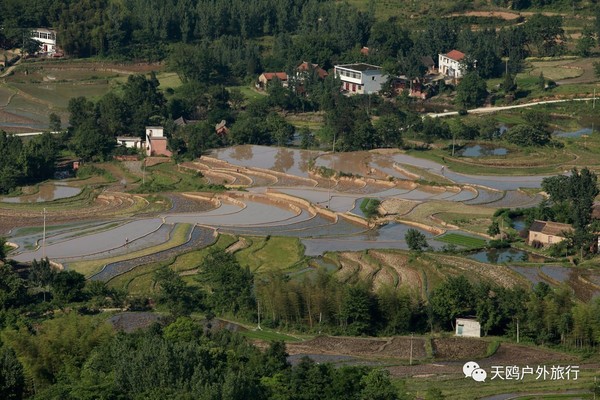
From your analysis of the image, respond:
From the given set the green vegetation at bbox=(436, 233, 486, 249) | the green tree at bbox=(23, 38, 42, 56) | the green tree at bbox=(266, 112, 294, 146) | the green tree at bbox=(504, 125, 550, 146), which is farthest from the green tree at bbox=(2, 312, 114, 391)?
the green tree at bbox=(23, 38, 42, 56)

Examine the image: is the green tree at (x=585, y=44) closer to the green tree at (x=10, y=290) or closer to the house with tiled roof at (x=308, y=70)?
the house with tiled roof at (x=308, y=70)

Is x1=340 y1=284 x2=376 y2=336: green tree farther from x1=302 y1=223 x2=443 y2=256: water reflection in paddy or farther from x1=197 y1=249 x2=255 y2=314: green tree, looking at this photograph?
x1=302 y1=223 x2=443 y2=256: water reflection in paddy

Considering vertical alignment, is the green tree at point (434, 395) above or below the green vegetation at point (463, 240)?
above

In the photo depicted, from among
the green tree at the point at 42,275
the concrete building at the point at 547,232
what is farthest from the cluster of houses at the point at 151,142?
the green tree at the point at 42,275

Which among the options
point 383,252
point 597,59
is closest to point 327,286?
point 383,252

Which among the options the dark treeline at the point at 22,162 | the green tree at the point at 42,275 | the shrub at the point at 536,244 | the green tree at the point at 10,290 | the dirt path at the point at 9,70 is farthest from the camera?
the dirt path at the point at 9,70

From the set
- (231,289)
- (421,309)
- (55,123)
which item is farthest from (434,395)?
(55,123)

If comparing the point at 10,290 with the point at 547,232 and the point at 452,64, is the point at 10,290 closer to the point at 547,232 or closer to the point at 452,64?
the point at 547,232
